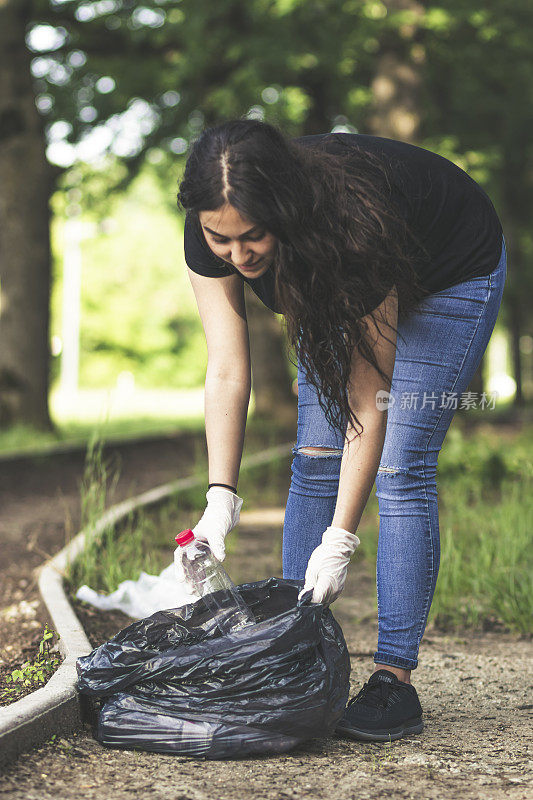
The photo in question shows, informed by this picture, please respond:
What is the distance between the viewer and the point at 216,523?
2.52 m

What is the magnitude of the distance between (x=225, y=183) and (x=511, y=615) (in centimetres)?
230

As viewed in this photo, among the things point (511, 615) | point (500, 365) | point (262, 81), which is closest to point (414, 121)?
point (262, 81)

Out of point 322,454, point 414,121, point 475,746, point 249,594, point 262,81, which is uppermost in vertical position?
point 262,81

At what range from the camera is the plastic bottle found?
7.92 feet

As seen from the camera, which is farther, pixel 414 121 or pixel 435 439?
pixel 414 121

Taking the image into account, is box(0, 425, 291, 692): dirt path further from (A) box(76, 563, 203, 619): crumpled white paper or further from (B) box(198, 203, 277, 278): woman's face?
(B) box(198, 203, 277, 278): woman's face

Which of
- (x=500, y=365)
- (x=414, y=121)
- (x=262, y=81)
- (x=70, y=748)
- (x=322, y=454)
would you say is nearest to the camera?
(x=70, y=748)

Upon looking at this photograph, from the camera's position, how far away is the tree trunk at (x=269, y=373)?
14.1m

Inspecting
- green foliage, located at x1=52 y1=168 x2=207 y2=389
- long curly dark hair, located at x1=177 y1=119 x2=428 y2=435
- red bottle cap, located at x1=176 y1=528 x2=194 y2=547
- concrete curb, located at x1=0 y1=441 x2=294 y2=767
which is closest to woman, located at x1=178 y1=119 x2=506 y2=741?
long curly dark hair, located at x1=177 y1=119 x2=428 y2=435

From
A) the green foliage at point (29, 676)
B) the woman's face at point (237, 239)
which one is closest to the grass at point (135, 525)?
the green foliage at point (29, 676)

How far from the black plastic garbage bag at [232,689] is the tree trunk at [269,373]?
1159cm

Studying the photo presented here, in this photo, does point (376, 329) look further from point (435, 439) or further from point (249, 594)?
point (249, 594)

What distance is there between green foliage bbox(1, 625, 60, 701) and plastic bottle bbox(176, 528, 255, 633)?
0.50 meters

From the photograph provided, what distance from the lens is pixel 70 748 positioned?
7.63ft
